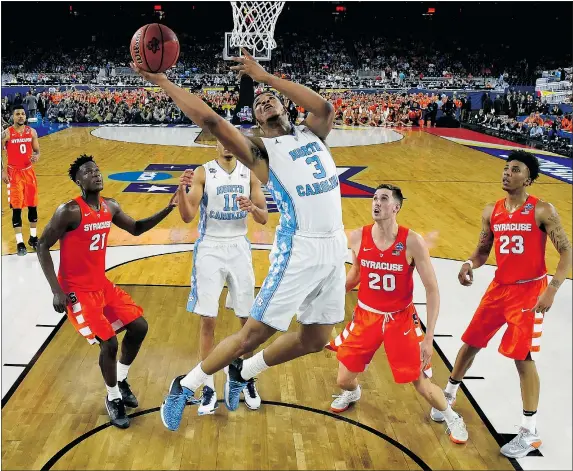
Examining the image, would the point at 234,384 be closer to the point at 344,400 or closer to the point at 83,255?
the point at 344,400

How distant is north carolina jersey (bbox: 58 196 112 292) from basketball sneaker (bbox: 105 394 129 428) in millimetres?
776

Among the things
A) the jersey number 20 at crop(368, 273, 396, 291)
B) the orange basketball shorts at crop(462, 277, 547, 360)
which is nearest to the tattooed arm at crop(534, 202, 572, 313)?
the orange basketball shorts at crop(462, 277, 547, 360)

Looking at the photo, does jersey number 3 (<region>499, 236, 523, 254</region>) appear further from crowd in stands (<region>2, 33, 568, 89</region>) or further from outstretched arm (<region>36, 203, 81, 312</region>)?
crowd in stands (<region>2, 33, 568, 89</region>)

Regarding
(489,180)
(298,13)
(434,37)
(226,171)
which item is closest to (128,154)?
(489,180)

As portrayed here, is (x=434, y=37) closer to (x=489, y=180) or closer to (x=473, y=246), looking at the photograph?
(x=489, y=180)

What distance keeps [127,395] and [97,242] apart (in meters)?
1.12

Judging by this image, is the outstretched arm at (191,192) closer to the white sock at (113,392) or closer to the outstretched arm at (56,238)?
the outstretched arm at (56,238)

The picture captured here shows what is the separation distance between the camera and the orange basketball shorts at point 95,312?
445cm

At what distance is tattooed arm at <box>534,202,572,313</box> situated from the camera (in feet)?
13.6

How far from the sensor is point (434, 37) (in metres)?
40.3

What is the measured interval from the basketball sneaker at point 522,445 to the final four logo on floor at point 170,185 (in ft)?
25.4

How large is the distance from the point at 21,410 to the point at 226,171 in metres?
2.19

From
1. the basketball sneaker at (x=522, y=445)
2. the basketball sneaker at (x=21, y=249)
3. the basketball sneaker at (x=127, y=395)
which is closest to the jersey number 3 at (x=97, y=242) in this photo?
the basketball sneaker at (x=127, y=395)

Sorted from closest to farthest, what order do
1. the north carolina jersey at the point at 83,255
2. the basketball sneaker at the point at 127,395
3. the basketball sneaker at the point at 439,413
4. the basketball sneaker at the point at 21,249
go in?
the north carolina jersey at the point at 83,255 < the basketball sneaker at the point at 439,413 < the basketball sneaker at the point at 127,395 < the basketball sneaker at the point at 21,249
